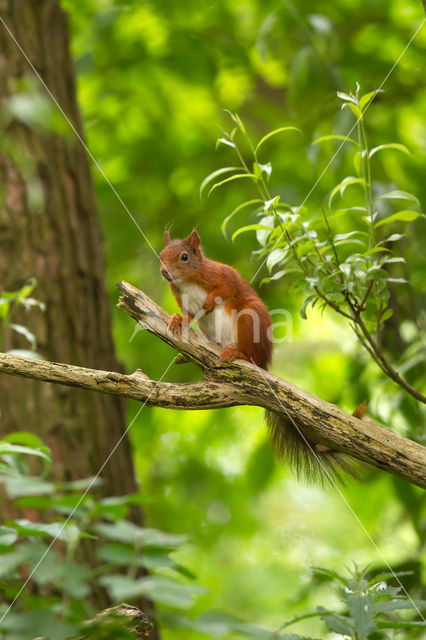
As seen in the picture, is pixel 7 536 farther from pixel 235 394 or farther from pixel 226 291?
pixel 226 291

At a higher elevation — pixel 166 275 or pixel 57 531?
pixel 166 275

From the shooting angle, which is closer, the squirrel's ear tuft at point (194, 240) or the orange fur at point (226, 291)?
the orange fur at point (226, 291)

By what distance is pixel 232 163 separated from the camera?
3068 mm

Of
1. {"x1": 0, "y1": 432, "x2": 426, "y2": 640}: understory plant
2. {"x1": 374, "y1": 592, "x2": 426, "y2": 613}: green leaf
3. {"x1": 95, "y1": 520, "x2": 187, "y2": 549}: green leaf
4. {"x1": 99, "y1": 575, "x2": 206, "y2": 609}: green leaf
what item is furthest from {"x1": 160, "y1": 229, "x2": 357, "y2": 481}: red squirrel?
{"x1": 99, "y1": 575, "x2": 206, "y2": 609}: green leaf

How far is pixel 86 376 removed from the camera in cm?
137

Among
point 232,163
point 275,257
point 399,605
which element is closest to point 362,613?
point 399,605

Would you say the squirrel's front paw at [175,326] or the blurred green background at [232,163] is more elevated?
the blurred green background at [232,163]

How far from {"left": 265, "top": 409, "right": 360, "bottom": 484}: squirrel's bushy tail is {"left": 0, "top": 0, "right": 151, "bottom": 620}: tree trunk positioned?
72 centimetres

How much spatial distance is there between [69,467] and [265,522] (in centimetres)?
265

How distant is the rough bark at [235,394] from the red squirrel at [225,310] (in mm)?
300

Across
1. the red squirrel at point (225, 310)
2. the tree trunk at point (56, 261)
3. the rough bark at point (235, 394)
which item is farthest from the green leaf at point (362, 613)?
Result: the tree trunk at point (56, 261)

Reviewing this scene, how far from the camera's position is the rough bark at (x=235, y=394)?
4.50 ft

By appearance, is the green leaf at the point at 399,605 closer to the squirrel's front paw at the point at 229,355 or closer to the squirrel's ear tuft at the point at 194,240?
→ the squirrel's front paw at the point at 229,355

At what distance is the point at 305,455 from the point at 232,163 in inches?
64.9
